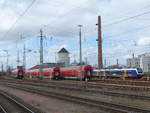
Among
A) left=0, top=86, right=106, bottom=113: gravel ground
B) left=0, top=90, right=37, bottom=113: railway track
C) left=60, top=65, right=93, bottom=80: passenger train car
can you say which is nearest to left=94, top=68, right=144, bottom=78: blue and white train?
left=60, top=65, right=93, bottom=80: passenger train car

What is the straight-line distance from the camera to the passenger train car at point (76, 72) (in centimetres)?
5350

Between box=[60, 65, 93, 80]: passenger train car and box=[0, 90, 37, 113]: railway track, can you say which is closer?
box=[0, 90, 37, 113]: railway track

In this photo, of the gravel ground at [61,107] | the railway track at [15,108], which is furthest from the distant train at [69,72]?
the railway track at [15,108]

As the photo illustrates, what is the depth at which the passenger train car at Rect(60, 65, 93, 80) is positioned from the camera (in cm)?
5350

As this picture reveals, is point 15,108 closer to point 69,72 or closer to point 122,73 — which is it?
point 69,72

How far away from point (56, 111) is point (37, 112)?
1575mm

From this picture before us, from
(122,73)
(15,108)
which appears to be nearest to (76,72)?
(122,73)

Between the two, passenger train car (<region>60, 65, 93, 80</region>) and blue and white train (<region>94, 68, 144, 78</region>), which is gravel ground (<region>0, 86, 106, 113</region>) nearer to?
passenger train car (<region>60, 65, 93, 80</region>)

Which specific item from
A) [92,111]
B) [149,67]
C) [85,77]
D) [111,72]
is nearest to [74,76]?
[85,77]

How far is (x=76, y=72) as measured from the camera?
55.5 m

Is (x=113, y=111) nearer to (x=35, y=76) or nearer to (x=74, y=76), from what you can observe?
(x=74, y=76)

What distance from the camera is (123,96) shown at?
24891mm

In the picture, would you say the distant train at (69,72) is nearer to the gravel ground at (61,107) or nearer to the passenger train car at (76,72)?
the passenger train car at (76,72)

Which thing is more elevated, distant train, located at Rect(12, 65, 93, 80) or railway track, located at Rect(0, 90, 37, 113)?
distant train, located at Rect(12, 65, 93, 80)
